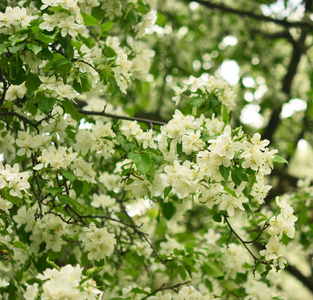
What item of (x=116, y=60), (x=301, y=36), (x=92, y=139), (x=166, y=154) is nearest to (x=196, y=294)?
(x=166, y=154)

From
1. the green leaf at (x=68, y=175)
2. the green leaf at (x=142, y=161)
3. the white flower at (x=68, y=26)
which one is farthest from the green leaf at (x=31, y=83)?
the green leaf at (x=142, y=161)

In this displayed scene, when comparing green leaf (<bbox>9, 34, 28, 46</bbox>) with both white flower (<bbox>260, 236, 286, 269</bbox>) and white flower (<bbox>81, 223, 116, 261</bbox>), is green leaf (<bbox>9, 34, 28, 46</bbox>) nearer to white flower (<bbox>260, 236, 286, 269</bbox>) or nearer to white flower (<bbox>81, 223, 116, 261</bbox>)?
white flower (<bbox>81, 223, 116, 261</bbox>)

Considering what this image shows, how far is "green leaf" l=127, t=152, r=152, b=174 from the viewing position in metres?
2.02

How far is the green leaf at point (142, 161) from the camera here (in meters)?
2.02

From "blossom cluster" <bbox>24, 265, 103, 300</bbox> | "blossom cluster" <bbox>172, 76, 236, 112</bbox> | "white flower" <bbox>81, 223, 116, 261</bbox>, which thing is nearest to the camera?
"blossom cluster" <bbox>24, 265, 103, 300</bbox>

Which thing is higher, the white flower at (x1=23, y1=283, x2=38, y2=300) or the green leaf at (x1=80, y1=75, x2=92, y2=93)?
the green leaf at (x1=80, y1=75, x2=92, y2=93)

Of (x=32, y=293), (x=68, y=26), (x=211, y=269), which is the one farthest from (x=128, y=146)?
(x=211, y=269)

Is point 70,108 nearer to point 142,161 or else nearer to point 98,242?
point 142,161

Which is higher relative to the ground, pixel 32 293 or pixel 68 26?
pixel 68 26

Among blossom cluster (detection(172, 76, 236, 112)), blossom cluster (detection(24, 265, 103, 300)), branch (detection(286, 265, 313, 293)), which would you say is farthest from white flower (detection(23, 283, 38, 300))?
branch (detection(286, 265, 313, 293))

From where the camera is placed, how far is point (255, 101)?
5.65m

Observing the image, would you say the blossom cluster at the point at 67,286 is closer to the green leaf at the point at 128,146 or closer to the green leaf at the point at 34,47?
the green leaf at the point at 128,146

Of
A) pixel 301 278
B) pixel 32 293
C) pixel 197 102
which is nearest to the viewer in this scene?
pixel 32 293

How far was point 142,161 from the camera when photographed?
2.07 meters
